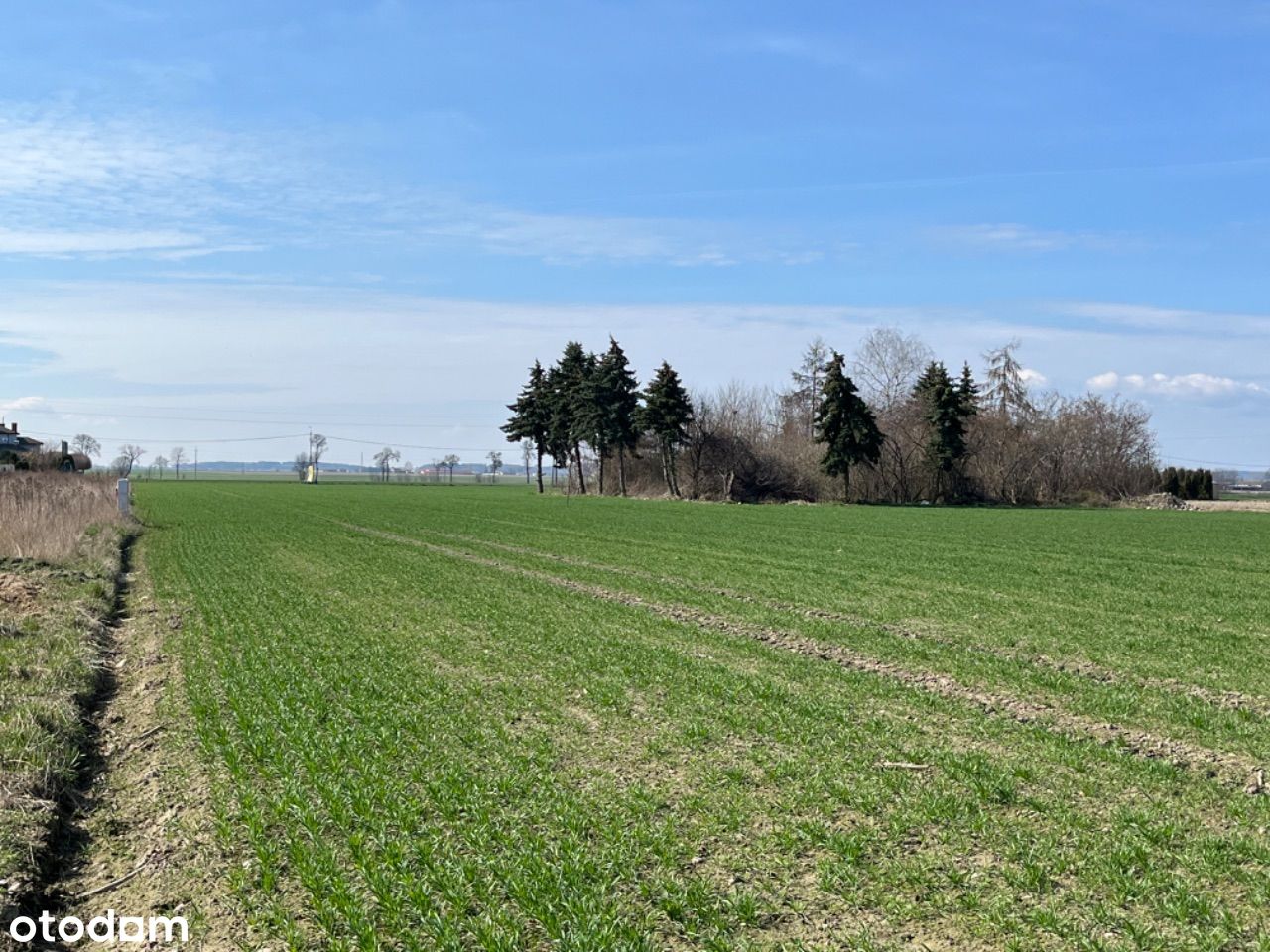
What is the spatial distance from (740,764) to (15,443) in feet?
235

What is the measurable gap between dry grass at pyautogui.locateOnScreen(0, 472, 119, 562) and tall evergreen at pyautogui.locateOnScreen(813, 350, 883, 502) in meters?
44.2

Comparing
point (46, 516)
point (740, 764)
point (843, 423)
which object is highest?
point (843, 423)

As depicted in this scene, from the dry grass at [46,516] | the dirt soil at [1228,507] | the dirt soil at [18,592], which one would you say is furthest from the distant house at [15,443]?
the dirt soil at [1228,507]

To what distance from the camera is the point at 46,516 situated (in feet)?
89.1

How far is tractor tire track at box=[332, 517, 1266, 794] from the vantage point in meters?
8.27

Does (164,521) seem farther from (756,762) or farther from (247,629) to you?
(756,762)

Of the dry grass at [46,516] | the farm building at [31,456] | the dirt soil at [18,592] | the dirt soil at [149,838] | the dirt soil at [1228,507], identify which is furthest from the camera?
the dirt soil at [1228,507]

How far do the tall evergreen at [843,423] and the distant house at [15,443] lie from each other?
5090cm

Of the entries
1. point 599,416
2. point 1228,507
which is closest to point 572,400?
point 599,416

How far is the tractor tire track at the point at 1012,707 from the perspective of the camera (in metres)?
8.27

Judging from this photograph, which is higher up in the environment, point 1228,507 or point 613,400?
point 613,400

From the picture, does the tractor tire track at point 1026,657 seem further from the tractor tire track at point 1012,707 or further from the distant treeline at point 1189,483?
the distant treeline at point 1189,483

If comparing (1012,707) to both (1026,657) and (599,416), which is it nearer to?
(1026,657)

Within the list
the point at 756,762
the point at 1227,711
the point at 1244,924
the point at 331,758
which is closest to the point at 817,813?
the point at 756,762
